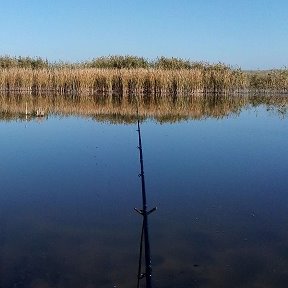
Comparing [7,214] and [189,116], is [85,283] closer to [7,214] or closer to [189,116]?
[7,214]

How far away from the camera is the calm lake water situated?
12.6 feet

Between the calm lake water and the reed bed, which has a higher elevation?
the reed bed

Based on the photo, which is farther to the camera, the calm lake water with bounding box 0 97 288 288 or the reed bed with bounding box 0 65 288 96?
the reed bed with bounding box 0 65 288 96

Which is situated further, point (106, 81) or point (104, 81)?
point (104, 81)

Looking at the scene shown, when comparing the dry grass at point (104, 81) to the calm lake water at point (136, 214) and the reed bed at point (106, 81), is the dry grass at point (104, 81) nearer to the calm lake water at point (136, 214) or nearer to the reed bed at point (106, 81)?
the reed bed at point (106, 81)

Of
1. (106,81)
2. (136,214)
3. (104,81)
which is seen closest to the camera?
(136,214)

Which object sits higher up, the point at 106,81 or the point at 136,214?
the point at 106,81

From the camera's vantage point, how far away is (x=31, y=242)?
438cm

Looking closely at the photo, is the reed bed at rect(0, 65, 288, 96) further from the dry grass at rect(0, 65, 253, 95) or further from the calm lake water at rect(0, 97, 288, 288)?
the calm lake water at rect(0, 97, 288, 288)

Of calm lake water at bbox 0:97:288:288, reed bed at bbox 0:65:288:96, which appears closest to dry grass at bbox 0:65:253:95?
reed bed at bbox 0:65:288:96

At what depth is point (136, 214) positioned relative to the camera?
5.24m

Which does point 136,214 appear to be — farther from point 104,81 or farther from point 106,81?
point 104,81

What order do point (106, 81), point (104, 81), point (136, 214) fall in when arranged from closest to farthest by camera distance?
point (136, 214), point (106, 81), point (104, 81)

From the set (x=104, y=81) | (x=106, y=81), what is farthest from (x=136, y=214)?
(x=104, y=81)
